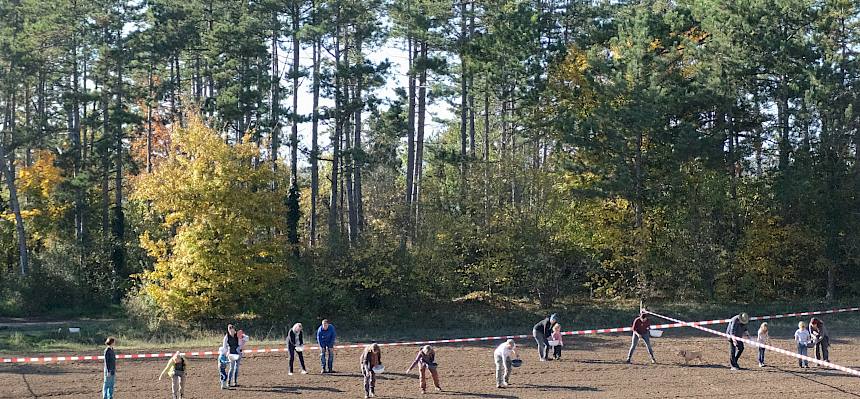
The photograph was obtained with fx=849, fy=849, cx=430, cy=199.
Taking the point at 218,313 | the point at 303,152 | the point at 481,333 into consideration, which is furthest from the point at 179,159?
the point at 481,333

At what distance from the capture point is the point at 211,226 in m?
31.0

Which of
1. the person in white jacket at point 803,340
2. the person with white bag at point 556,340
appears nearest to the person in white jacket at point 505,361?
the person with white bag at point 556,340

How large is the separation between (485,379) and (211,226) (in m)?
13.5

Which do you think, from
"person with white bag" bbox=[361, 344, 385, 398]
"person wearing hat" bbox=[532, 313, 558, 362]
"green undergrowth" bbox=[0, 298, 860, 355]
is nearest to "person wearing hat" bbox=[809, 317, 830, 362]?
"green undergrowth" bbox=[0, 298, 860, 355]

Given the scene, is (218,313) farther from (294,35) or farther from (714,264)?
(714,264)

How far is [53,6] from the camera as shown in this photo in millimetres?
45062

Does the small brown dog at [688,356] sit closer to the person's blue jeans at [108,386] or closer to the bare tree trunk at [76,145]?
the person's blue jeans at [108,386]

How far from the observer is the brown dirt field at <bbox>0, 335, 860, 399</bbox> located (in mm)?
20250

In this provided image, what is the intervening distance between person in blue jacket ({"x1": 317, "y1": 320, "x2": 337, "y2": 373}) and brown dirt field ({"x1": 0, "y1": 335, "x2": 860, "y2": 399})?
1.51ft

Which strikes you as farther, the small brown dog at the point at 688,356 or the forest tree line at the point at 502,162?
the forest tree line at the point at 502,162

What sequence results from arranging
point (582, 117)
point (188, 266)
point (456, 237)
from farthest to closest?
1. point (582, 117)
2. point (456, 237)
3. point (188, 266)

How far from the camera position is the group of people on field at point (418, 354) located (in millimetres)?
19297

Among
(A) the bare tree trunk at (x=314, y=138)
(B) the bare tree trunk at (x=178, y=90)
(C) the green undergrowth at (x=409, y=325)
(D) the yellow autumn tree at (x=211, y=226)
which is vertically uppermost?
(B) the bare tree trunk at (x=178, y=90)

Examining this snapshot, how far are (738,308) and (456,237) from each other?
12.7 metres
